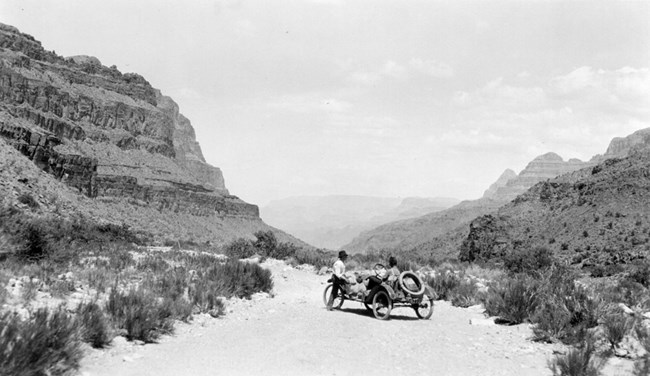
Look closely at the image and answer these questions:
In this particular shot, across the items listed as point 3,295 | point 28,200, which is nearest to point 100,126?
point 28,200

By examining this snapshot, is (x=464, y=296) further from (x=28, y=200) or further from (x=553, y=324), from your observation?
(x=28, y=200)

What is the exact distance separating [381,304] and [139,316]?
18.3 ft

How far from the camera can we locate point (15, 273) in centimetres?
1069

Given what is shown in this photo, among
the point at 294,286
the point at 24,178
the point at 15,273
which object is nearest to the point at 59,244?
the point at 15,273

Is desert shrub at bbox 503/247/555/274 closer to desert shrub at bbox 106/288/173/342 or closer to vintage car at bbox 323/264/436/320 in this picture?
vintage car at bbox 323/264/436/320

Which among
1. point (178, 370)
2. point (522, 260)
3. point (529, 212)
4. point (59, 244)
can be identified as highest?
point (529, 212)

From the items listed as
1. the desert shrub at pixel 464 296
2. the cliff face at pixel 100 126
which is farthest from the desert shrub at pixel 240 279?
the cliff face at pixel 100 126

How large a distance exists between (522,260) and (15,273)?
23570mm

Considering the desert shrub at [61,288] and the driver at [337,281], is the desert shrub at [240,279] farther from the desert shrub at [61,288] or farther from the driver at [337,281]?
the desert shrub at [61,288]

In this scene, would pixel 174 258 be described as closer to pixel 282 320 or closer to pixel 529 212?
pixel 282 320

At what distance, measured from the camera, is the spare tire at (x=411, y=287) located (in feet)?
35.4

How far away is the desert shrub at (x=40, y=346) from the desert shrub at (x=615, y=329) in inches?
322

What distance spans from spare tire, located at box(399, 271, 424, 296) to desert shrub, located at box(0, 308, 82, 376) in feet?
22.5

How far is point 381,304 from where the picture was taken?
11148 millimetres
